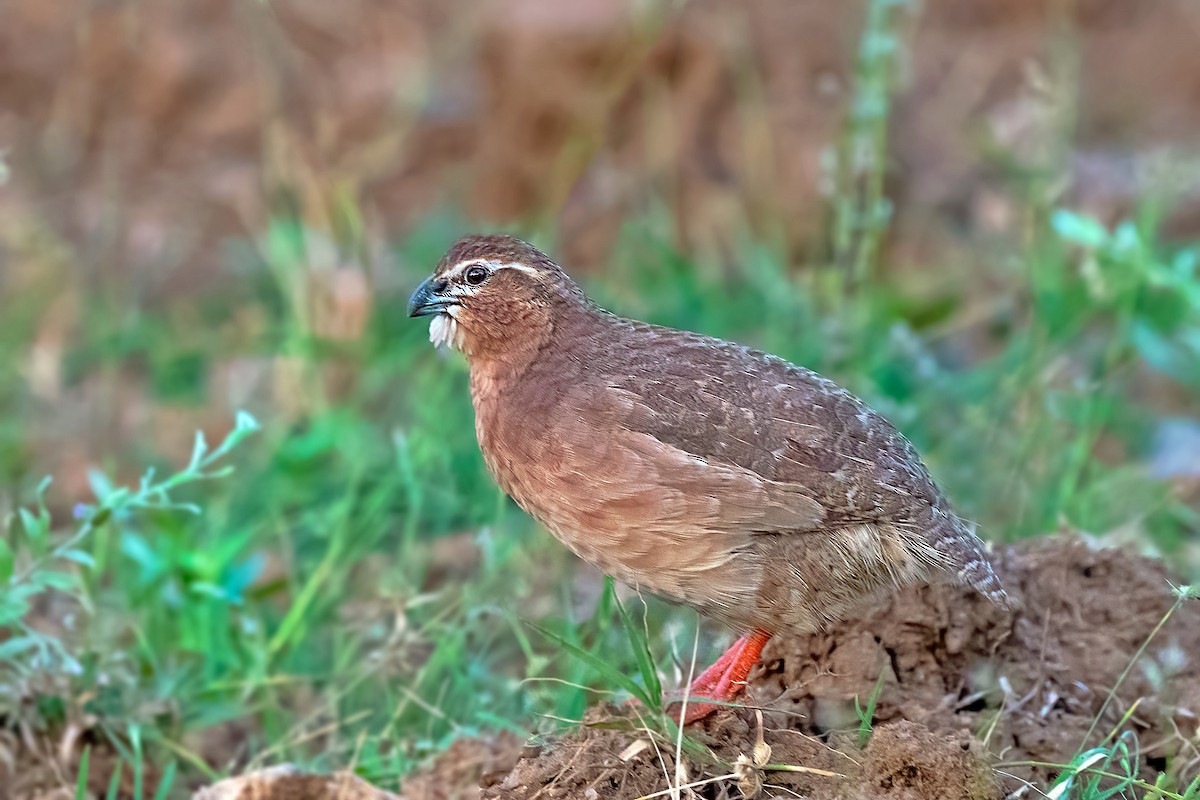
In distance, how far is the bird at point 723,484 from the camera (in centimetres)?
390

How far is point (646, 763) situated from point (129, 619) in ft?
7.69

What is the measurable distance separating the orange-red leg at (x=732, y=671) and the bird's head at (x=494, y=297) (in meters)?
1.03

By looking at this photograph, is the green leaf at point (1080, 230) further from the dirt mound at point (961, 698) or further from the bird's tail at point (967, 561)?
the bird's tail at point (967, 561)

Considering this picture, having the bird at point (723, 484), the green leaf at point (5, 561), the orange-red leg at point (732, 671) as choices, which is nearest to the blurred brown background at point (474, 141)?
the green leaf at point (5, 561)

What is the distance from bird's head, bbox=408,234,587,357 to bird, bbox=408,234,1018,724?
12 cm

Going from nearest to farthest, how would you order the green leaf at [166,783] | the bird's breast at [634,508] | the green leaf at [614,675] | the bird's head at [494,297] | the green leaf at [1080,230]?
the green leaf at [614,675]
the bird's breast at [634,508]
the green leaf at [166,783]
the bird's head at [494,297]
the green leaf at [1080,230]

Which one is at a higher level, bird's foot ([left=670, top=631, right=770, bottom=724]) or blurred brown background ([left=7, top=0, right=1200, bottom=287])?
blurred brown background ([left=7, top=0, right=1200, bottom=287])

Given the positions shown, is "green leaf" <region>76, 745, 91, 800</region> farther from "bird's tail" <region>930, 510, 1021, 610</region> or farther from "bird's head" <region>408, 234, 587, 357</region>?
"bird's tail" <region>930, 510, 1021, 610</region>

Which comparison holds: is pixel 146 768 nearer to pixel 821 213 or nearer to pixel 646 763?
pixel 646 763

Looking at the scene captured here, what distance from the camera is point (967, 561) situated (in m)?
4.03

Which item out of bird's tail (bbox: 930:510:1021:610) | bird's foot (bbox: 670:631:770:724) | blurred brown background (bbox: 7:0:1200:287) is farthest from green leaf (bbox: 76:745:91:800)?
blurred brown background (bbox: 7:0:1200:287)

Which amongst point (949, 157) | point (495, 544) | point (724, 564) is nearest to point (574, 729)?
point (724, 564)

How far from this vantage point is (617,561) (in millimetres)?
3934

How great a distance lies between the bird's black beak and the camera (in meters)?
4.53
